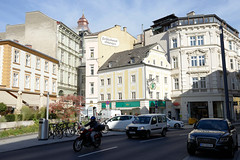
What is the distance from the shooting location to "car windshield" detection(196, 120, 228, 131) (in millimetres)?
10195

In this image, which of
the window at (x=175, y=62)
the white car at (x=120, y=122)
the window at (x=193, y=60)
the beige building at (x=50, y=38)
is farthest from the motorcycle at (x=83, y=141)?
the window at (x=175, y=62)

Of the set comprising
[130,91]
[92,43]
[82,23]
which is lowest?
[130,91]

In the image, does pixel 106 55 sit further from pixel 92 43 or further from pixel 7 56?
pixel 7 56

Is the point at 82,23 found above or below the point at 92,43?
above

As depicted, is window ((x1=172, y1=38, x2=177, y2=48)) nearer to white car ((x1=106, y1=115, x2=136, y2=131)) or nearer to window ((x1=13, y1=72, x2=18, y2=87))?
white car ((x1=106, y1=115, x2=136, y2=131))

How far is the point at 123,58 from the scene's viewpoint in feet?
149

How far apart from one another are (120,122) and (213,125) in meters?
14.3

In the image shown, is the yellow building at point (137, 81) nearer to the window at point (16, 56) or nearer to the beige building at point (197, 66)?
the beige building at point (197, 66)

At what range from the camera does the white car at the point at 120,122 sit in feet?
77.4

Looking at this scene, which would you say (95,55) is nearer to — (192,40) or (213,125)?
(192,40)

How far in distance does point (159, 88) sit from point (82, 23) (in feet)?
221

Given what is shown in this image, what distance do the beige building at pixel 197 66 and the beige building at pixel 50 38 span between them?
814 inches

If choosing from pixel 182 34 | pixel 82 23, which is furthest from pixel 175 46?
pixel 82 23

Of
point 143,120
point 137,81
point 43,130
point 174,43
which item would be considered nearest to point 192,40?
point 174,43
